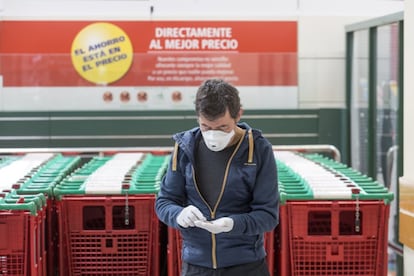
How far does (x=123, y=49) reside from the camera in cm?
805

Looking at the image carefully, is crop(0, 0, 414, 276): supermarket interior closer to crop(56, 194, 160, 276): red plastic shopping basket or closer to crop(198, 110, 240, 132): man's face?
crop(56, 194, 160, 276): red plastic shopping basket

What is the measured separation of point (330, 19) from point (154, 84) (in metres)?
2.14

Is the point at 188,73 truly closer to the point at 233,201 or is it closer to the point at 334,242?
the point at 334,242

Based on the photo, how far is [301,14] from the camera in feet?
26.8

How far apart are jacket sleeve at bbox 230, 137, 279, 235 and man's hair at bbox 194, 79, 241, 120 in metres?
0.22

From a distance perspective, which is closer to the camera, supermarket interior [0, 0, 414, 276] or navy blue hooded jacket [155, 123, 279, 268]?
navy blue hooded jacket [155, 123, 279, 268]

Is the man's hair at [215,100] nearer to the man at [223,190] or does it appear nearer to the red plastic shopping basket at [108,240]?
the man at [223,190]

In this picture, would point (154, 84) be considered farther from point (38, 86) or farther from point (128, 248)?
point (128, 248)

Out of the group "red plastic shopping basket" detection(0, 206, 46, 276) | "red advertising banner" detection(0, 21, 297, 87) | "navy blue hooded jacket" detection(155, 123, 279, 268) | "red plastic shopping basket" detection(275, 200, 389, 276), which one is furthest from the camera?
"red advertising banner" detection(0, 21, 297, 87)

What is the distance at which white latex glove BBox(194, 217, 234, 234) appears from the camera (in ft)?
8.90

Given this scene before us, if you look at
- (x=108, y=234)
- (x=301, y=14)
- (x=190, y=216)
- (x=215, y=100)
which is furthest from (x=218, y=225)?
(x=301, y=14)

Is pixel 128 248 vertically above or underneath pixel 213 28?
underneath

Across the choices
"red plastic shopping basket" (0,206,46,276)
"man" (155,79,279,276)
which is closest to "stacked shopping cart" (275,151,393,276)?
"man" (155,79,279,276)

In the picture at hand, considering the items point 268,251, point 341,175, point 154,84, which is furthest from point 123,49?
point 268,251
